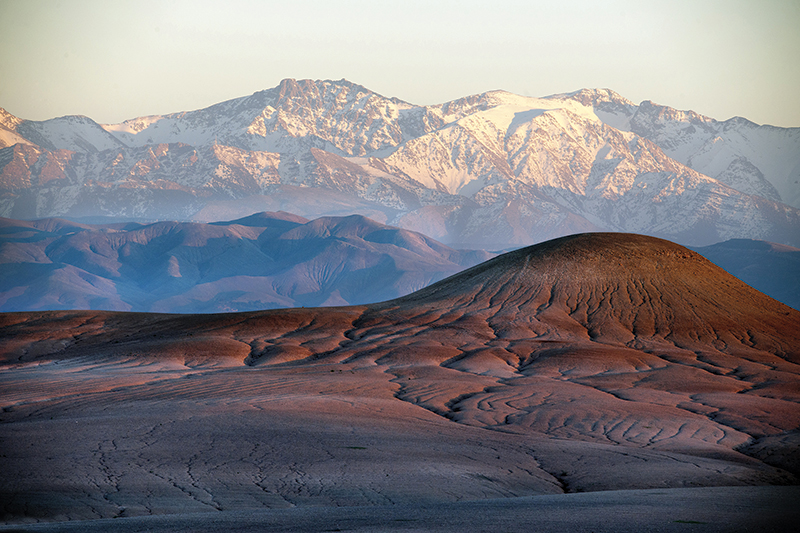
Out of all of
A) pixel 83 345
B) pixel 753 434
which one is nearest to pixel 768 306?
pixel 753 434

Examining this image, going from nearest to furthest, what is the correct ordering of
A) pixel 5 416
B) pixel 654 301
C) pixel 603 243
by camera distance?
1. pixel 5 416
2. pixel 654 301
3. pixel 603 243

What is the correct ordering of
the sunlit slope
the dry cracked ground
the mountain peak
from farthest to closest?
the mountain peak < the sunlit slope < the dry cracked ground

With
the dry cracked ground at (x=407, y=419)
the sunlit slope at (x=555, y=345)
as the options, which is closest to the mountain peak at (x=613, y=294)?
the sunlit slope at (x=555, y=345)

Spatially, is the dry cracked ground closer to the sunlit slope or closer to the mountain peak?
the sunlit slope

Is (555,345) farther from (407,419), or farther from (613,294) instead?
(407,419)

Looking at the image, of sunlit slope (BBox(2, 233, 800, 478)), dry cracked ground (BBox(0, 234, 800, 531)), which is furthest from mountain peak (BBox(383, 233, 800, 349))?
dry cracked ground (BBox(0, 234, 800, 531))

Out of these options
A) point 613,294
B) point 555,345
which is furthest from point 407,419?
point 613,294

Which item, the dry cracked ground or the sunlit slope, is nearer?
the dry cracked ground

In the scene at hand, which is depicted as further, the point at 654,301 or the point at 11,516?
the point at 654,301

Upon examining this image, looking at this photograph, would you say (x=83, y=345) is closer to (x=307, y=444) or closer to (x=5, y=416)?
(x=5, y=416)
